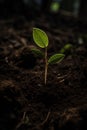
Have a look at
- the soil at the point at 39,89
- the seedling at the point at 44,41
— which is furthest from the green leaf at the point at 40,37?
the soil at the point at 39,89

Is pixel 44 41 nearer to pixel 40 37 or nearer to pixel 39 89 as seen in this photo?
pixel 40 37

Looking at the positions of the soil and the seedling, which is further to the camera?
the seedling

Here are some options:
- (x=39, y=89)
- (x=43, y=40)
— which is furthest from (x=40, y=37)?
(x=39, y=89)

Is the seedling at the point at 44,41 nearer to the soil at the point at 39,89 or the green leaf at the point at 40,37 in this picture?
the green leaf at the point at 40,37

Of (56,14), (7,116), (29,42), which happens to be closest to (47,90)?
(7,116)

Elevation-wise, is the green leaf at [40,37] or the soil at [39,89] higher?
the green leaf at [40,37]

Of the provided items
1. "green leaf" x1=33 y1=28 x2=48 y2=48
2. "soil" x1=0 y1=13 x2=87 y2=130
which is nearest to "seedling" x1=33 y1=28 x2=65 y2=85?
"green leaf" x1=33 y1=28 x2=48 y2=48

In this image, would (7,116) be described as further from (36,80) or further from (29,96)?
(36,80)

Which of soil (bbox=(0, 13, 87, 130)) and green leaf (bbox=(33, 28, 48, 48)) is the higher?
green leaf (bbox=(33, 28, 48, 48))

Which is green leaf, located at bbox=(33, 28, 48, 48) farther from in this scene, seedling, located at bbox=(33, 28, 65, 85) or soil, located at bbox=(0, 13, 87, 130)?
soil, located at bbox=(0, 13, 87, 130)
